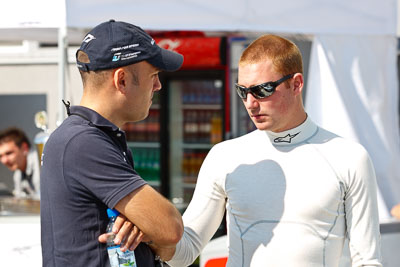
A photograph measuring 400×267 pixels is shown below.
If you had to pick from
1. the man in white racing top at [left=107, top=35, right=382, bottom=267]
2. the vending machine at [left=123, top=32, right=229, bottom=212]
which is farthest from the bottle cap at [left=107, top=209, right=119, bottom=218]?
the vending machine at [left=123, top=32, right=229, bottom=212]

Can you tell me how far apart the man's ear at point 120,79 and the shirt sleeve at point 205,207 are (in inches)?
21.2

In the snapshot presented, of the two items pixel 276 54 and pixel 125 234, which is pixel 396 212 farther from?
pixel 125 234

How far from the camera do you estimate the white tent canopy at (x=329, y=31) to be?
4.00m

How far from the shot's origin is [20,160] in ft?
19.0

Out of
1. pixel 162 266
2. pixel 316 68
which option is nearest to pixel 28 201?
pixel 316 68

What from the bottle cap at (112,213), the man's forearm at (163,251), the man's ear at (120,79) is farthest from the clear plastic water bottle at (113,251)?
the man's ear at (120,79)

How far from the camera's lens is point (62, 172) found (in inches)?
64.6

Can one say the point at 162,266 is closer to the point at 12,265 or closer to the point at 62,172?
the point at 62,172

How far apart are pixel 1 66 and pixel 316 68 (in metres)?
4.91

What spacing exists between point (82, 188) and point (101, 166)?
81 millimetres

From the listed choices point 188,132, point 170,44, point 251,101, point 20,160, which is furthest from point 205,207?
point 188,132

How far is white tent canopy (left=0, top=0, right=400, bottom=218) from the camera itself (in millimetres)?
3996

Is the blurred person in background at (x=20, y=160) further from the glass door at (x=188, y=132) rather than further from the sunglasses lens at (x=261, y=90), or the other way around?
the sunglasses lens at (x=261, y=90)

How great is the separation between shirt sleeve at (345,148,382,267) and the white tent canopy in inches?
93.3
